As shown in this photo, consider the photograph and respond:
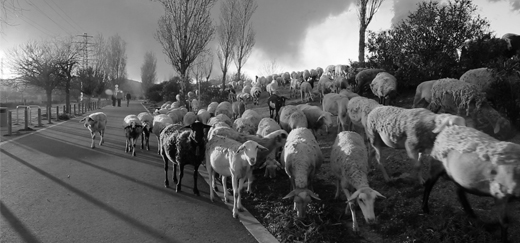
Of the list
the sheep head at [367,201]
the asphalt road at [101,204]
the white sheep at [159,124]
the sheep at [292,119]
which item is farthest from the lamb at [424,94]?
the white sheep at [159,124]

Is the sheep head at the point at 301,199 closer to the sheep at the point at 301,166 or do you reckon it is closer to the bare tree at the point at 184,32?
the sheep at the point at 301,166

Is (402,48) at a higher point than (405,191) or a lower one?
higher

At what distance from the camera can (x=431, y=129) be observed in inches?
Result: 193

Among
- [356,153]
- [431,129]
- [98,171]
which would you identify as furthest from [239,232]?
[98,171]

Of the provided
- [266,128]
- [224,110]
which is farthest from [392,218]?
[224,110]

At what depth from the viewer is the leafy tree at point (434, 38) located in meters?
11.3

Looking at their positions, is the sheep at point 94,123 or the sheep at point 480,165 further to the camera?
the sheep at point 94,123

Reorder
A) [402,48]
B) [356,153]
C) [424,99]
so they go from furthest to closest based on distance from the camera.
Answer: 1. [402,48]
2. [424,99]
3. [356,153]

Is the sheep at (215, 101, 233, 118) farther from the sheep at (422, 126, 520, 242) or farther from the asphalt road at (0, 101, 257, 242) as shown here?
the sheep at (422, 126, 520, 242)

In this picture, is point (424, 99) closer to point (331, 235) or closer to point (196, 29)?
point (331, 235)

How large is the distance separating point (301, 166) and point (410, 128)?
2084 millimetres

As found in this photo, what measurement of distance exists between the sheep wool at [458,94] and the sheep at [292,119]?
366 centimetres

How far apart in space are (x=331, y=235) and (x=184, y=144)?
151 inches

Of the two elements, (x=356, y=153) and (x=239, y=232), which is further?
(x=356, y=153)
